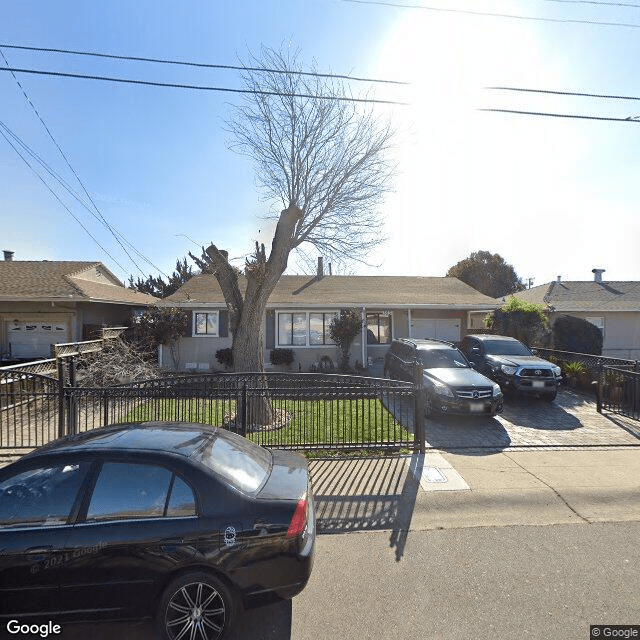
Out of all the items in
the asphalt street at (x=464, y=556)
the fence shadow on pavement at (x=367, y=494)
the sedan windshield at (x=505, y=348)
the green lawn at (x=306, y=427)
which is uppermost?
the sedan windshield at (x=505, y=348)

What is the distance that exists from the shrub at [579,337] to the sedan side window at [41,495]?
1669 cm

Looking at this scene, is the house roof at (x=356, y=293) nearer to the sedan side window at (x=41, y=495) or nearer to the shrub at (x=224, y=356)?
the shrub at (x=224, y=356)

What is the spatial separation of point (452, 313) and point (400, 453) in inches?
472

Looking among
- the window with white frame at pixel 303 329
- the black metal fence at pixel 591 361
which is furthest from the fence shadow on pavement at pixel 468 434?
the window with white frame at pixel 303 329

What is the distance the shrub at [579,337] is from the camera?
14820mm

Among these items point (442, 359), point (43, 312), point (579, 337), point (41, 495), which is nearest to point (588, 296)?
point (579, 337)

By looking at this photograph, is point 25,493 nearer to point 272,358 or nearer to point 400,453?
point 400,453

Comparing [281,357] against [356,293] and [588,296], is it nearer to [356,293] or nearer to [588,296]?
[356,293]

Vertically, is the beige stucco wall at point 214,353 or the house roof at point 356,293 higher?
the house roof at point 356,293

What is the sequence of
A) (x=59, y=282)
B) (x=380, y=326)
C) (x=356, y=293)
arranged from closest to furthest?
(x=59, y=282), (x=356, y=293), (x=380, y=326)

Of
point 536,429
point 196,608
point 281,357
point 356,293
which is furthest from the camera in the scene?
point 356,293

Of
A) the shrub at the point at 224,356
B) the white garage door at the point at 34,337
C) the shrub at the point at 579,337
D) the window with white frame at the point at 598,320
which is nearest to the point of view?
the shrub at the point at 579,337

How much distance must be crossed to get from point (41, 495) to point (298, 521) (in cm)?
185

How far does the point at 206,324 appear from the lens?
615 inches
